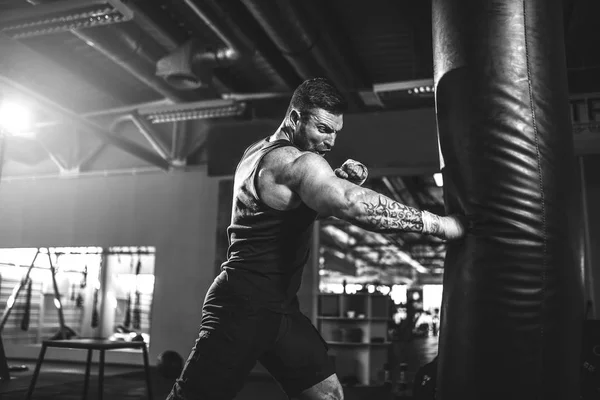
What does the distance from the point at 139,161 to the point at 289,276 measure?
6.69m

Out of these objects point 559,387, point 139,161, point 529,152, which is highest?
point 139,161

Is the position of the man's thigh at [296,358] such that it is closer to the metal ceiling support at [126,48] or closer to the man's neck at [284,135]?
the man's neck at [284,135]

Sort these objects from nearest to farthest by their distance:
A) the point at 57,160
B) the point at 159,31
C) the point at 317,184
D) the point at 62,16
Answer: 1. the point at 317,184
2. the point at 62,16
3. the point at 159,31
4. the point at 57,160

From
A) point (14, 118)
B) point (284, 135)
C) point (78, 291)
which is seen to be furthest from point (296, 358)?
point (78, 291)

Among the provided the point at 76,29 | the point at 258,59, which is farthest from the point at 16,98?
the point at 258,59

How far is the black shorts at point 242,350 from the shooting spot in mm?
1533

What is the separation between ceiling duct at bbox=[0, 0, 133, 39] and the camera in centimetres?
376

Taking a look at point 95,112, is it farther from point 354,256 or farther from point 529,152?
point 354,256

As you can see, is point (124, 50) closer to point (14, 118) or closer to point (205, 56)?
point (205, 56)

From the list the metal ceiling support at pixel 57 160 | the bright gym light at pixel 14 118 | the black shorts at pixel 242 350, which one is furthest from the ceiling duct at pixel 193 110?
the black shorts at pixel 242 350

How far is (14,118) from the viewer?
21.3 feet

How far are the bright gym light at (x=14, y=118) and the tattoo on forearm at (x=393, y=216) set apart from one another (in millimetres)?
5151

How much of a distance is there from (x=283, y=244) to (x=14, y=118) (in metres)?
5.98

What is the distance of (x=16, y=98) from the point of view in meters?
5.86
